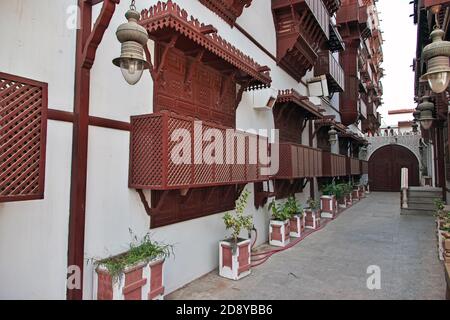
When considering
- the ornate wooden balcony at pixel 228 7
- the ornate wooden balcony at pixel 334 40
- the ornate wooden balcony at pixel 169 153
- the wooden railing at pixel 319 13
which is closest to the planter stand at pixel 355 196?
the ornate wooden balcony at pixel 334 40

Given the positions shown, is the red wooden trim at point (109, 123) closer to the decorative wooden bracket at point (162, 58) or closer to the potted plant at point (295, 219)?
the decorative wooden bracket at point (162, 58)

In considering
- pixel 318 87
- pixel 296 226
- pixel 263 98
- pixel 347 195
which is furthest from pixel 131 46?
pixel 347 195

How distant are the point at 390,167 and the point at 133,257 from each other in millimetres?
22657

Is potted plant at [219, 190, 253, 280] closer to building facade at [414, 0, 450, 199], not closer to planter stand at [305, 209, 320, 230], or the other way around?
building facade at [414, 0, 450, 199]

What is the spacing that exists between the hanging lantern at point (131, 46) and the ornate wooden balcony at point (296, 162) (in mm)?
5235

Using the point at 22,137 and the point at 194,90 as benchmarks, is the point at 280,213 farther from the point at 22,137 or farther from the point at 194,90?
the point at 22,137

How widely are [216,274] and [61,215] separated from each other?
3056 millimetres

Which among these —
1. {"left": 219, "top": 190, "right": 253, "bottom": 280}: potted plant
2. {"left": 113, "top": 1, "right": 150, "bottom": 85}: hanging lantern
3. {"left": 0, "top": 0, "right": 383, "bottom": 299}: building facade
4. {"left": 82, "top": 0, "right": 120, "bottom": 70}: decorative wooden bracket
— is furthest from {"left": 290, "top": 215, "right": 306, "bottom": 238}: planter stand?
{"left": 82, "top": 0, "right": 120, "bottom": 70}: decorative wooden bracket

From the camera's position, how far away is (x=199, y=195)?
520 centimetres

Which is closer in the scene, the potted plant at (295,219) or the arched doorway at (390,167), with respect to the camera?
the potted plant at (295,219)

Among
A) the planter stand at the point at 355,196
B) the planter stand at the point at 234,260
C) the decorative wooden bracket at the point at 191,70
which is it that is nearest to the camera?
the decorative wooden bracket at the point at 191,70

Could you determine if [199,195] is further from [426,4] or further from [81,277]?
[426,4]

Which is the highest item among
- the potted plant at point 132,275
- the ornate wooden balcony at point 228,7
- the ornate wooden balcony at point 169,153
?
the ornate wooden balcony at point 228,7

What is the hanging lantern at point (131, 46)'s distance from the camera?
9.38ft
